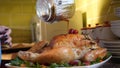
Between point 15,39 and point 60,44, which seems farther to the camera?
point 15,39

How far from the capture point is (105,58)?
1.85 feet

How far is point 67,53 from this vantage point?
0.50 meters

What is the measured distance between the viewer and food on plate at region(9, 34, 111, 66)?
1.63ft

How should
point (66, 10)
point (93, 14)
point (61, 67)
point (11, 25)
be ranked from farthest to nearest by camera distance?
1. point (11, 25)
2. point (93, 14)
3. point (66, 10)
4. point (61, 67)

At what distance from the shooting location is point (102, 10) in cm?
97

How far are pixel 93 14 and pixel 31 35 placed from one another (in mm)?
1158

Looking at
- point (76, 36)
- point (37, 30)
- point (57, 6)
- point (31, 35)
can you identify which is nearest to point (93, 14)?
point (57, 6)

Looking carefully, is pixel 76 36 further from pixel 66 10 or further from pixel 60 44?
pixel 66 10

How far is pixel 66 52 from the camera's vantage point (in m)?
0.50

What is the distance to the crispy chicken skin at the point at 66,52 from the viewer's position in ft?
1.63

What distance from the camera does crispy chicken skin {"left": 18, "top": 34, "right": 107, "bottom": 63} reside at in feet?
1.63

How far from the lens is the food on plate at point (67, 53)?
50 cm

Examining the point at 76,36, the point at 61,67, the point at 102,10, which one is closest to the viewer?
the point at 61,67

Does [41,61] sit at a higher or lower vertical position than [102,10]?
lower
